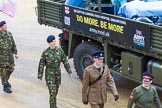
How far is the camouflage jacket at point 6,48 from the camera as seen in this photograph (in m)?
8.67

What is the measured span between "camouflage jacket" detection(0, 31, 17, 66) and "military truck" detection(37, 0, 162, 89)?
53.1 inches

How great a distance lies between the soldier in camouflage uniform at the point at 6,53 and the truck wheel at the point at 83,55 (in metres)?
1.43

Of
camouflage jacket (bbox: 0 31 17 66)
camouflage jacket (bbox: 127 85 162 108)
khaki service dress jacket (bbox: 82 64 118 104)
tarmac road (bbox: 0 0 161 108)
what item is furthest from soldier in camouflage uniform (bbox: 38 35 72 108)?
camouflage jacket (bbox: 127 85 162 108)

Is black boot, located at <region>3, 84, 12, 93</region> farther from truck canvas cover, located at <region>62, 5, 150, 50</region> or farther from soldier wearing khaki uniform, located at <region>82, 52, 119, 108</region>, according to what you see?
soldier wearing khaki uniform, located at <region>82, 52, 119, 108</region>

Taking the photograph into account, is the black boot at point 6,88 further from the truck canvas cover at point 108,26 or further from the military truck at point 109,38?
the truck canvas cover at point 108,26

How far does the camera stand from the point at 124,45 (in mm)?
8141

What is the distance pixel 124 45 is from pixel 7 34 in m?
2.39

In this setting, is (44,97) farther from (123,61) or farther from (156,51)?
(156,51)

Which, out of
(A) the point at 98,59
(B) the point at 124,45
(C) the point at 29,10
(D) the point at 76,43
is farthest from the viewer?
(C) the point at 29,10

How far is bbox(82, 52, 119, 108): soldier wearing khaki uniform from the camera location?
6379mm

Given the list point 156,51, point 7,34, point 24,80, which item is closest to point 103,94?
point 156,51

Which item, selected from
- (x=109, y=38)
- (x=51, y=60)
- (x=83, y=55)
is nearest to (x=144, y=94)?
(x=51, y=60)

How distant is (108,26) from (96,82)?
2150 millimetres

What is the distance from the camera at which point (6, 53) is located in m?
8.77
